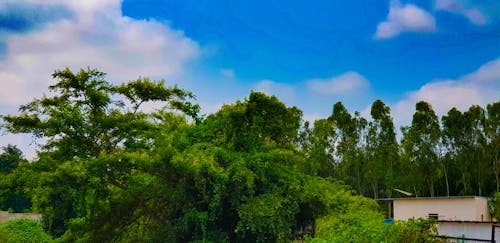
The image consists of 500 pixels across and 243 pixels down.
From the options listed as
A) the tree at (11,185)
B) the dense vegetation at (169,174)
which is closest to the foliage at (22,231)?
the tree at (11,185)

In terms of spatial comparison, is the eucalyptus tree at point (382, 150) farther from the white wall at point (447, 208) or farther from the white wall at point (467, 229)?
the white wall at point (467, 229)

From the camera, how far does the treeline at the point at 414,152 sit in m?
37.2

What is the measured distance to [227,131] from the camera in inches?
655

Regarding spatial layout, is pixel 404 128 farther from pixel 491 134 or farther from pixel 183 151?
pixel 183 151

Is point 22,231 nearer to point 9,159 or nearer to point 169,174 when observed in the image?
point 169,174

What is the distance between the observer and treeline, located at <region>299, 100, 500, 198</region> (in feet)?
122

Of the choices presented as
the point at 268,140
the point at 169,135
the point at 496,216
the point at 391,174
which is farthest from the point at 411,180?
the point at 169,135

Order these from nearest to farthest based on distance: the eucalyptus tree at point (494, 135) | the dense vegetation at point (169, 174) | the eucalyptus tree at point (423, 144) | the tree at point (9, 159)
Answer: the dense vegetation at point (169, 174) → the eucalyptus tree at point (494, 135) → the eucalyptus tree at point (423, 144) → the tree at point (9, 159)

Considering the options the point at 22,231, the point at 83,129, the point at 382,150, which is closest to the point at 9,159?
the point at 22,231

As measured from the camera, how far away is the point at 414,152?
39.1m

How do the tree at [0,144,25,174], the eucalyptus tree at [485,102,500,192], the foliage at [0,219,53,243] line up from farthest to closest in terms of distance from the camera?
the tree at [0,144,25,174] < the eucalyptus tree at [485,102,500,192] < the foliage at [0,219,53,243]

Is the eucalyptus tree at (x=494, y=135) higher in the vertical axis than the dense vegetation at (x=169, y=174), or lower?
higher

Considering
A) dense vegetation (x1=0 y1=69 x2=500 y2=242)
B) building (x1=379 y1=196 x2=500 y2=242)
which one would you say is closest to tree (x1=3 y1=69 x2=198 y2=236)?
dense vegetation (x1=0 y1=69 x2=500 y2=242)

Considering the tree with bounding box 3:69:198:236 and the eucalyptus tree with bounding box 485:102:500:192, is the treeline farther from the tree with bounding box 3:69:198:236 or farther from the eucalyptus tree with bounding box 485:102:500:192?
the tree with bounding box 3:69:198:236
